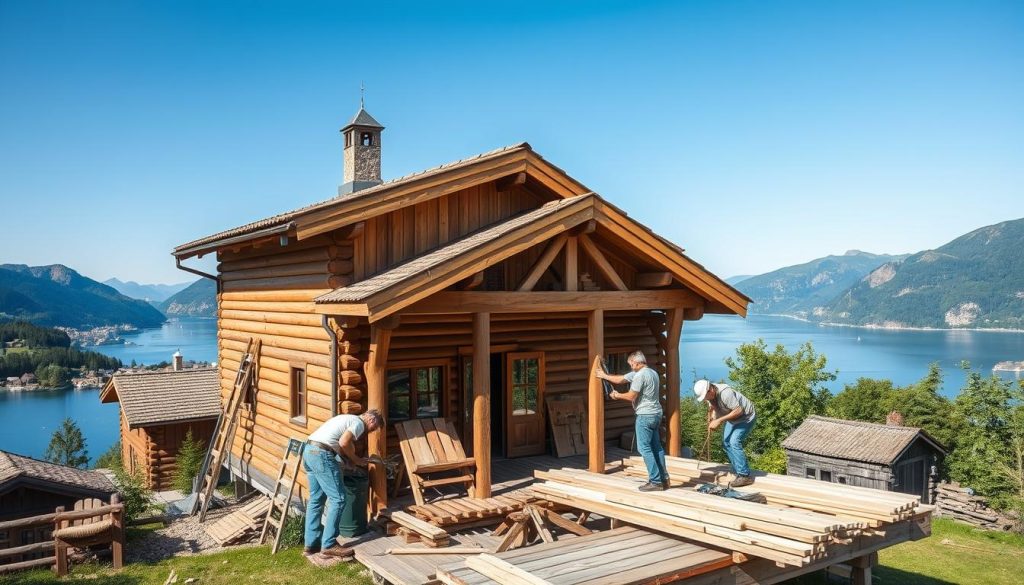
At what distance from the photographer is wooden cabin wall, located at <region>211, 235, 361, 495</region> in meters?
A: 11.1

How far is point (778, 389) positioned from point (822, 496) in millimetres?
30241

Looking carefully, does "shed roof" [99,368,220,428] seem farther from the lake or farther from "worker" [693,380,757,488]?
the lake

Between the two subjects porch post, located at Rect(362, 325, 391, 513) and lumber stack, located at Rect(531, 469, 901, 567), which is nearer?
lumber stack, located at Rect(531, 469, 901, 567)

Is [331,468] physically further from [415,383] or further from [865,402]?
[865,402]

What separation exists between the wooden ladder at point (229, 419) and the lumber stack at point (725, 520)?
7.31m

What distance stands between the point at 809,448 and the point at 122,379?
2351 cm

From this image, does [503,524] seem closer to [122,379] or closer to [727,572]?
[727,572]

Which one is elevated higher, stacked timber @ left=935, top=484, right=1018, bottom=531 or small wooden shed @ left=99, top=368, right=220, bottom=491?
small wooden shed @ left=99, top=368, right=220, bottom=491

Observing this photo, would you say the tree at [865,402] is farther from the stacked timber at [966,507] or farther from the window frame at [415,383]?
the window frame at [415,383]

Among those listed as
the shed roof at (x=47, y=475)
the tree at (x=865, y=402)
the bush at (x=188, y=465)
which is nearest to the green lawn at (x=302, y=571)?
the shed roof at (x=47, y=475)

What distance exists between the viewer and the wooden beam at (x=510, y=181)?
41.7 feet

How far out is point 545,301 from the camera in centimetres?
1122

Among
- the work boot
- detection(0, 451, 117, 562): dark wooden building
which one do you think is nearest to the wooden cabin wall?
detection(0, 451, 117, 562): dark wooden building

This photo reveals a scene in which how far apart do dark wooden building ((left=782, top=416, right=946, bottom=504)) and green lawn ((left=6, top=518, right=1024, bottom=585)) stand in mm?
7981
